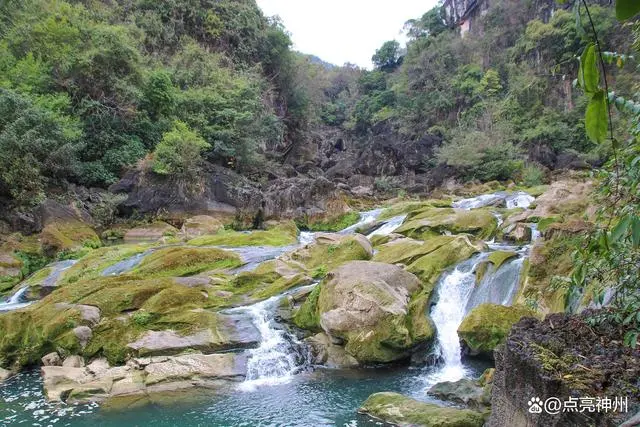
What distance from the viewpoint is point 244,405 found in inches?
306

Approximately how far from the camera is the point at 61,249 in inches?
746

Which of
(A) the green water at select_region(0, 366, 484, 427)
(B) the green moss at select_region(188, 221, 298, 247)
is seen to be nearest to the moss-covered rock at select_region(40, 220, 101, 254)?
(B) the green moss at select_region(188, 221, 298, 247)

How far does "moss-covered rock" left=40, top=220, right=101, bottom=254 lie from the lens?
18.8 metres

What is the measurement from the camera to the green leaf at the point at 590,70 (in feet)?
3.64

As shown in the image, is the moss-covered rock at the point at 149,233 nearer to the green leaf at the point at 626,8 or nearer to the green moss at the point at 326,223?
the green moss at the point at 326,223

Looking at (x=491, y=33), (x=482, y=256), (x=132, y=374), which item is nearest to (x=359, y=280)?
(x=482, y=256)

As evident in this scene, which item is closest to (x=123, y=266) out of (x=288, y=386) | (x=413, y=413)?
(x=288, y=386)

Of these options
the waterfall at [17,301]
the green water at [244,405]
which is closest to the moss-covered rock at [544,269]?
the green water at [244,405]

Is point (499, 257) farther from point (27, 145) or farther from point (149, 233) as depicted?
point (27, 145)

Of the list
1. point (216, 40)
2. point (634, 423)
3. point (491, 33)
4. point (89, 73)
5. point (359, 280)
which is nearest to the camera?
point (634, 423)

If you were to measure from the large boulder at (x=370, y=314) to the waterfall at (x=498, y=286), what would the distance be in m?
1.54

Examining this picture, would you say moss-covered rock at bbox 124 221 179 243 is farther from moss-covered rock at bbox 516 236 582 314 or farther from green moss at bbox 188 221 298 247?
moss-covered rock at bbox 516 236 582 314

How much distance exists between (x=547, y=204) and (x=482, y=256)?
372cm

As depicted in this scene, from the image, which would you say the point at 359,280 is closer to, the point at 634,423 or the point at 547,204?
the point at 547,204
